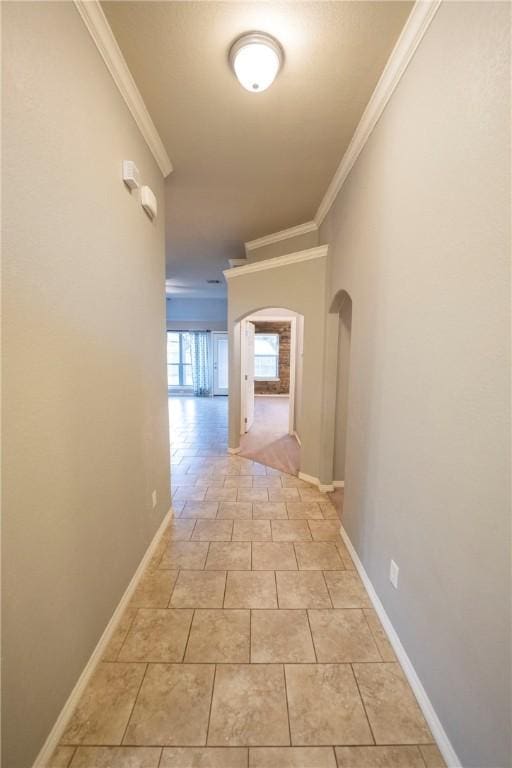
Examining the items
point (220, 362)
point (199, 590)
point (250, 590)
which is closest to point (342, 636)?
point (250, 590)

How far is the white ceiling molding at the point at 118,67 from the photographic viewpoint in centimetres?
126

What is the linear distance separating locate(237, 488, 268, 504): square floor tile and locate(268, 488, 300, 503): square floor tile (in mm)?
62

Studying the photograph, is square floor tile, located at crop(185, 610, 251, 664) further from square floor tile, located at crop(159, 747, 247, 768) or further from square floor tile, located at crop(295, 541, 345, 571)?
square floor tile, located at crop(295, 541, 345, 571)

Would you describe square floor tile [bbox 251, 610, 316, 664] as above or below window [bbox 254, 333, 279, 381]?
below

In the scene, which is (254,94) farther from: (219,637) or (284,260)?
(219,637)

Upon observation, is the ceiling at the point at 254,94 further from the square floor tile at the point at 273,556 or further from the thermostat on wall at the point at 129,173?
the square floor tile at the point at 273,556

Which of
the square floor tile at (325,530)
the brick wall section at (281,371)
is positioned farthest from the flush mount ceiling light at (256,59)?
the brick wall section at (281,371)

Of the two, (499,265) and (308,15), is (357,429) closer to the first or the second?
(499,265)


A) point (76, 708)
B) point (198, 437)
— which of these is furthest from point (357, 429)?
point (198, 437)

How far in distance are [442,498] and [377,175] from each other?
1.76m

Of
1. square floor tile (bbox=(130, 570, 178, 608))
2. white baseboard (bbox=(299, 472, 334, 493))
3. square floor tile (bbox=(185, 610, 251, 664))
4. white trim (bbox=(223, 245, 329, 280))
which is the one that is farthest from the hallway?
white trim (bbox=(223, 245, 329, 280))

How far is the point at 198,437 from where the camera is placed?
532 centimetres

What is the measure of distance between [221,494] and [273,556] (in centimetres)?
109

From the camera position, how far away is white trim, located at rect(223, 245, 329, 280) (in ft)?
10.4
